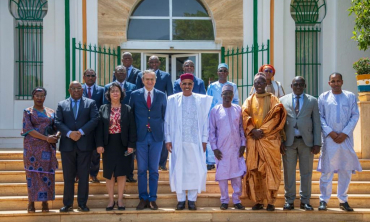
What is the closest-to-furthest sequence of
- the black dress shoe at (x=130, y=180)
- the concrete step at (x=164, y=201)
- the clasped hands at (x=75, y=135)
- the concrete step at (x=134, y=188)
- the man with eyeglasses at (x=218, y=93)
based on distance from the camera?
the clasped hands at (x=75, y=135) < the concrete step at (x=164, y=201) < the concrete step at (x=134, y=188) < the black dress shoe at (x=130, y=180) < the man with eyeglasses at (x=218, y=93)

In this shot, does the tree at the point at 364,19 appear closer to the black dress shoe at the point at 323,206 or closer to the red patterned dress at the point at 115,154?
the black dress shoe at the point at 323,206

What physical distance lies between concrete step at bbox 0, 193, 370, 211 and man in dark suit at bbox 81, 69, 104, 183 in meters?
0.50

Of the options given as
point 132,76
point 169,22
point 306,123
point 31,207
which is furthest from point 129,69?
point 169,22

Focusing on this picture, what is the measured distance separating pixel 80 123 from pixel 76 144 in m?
0.31

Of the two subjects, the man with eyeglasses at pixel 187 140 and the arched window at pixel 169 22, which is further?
the arched window at pixel 169 22

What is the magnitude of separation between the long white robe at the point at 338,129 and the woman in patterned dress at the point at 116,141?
2827mm

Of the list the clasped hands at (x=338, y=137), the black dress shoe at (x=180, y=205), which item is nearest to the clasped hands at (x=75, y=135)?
the black dress shoe at (x=180, y=205)

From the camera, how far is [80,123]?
301 inches

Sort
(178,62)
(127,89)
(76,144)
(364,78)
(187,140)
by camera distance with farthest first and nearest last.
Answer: (178,62) < (364,78) < (127,89) < (187,140) < (76,144)

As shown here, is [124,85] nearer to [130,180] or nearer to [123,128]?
[123,128]

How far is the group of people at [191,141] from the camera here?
25.1 ft

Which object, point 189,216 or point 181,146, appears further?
point 181,146

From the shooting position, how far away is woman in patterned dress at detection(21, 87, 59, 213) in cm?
761

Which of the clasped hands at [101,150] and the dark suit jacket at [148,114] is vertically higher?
the dark suit jacket at [148,114]
